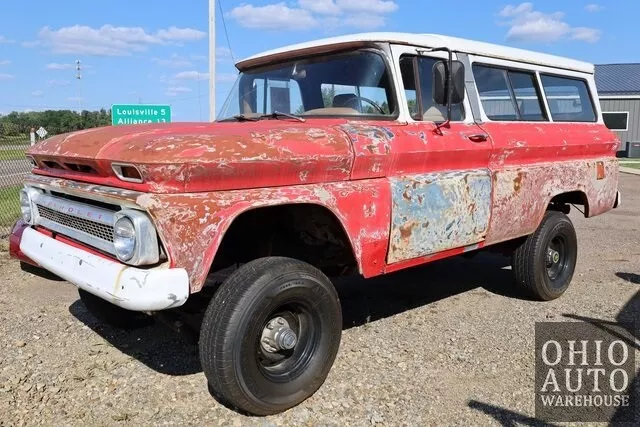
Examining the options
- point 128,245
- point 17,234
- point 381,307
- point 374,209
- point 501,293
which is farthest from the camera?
point 501,293

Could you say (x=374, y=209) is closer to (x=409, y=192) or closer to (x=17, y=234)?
(x=409, y=192)

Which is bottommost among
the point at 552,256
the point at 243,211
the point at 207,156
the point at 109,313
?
the point at 109,313

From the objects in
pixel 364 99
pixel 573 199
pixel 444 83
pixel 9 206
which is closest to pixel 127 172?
pixel 364 99

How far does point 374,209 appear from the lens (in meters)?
3.37

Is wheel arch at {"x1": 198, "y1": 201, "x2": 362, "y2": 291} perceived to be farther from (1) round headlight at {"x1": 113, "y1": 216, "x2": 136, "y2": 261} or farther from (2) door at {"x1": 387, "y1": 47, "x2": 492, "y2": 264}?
(1) round headlight at {"x1": 113, "y1": 216, "x2": 136, "y2": 261}

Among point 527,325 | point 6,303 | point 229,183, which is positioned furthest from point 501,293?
point 6,303

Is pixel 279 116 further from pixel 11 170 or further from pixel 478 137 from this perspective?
pixel 11 170

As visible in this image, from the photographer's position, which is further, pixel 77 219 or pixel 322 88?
pixel 322 88

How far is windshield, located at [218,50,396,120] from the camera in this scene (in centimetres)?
381

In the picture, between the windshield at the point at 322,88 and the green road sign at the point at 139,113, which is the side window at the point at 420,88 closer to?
the windshield at the point at 322,88

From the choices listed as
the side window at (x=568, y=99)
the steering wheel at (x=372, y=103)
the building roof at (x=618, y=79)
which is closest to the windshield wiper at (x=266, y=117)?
the steering wheel at (x=372, y=103)

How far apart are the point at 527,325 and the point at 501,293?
0.88m

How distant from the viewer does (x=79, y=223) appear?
10.4 feet

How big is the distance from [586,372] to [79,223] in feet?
10.4
